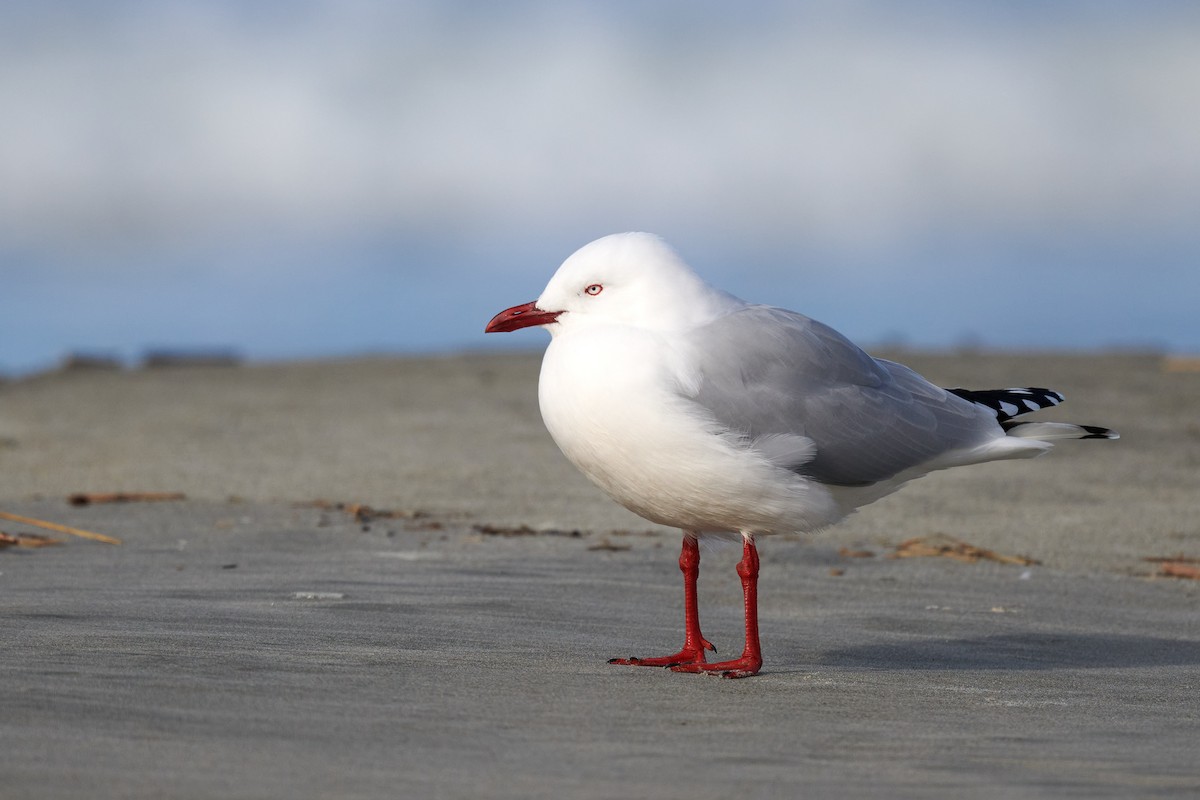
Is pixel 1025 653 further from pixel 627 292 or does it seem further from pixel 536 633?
pixel 627 292

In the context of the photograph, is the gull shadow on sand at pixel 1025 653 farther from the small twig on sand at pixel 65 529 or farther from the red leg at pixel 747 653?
the small twig on sand at pixel 65 529

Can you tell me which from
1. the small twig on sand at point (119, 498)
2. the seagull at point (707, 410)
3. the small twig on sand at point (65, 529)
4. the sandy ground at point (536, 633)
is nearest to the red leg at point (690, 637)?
the seagull at point (707, 410)

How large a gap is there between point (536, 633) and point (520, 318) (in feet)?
3.43

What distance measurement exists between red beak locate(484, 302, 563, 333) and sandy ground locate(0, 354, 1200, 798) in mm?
1001

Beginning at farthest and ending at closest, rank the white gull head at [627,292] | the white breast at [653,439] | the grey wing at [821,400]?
the white gull head at [627,292] < the grey wing at [821,400] < the white breast at [653,439]

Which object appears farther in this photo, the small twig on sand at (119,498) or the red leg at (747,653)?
the small twig on sand at (119,498)

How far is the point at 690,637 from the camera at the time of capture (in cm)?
457

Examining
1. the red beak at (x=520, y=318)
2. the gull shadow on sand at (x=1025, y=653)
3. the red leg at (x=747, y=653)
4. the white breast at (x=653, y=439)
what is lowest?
the gull shadow on sand at (x=1025, y=653)

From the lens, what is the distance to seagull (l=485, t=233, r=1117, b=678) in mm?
4344

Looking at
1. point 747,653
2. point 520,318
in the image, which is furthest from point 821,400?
point 520,318

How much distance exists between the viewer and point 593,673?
13.6 feet

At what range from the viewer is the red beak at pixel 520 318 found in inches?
186

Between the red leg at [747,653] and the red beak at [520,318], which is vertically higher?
the red beak at [520,318]

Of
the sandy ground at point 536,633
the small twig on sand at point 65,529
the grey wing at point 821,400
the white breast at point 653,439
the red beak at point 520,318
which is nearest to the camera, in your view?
the sandy ground at point 536,633
